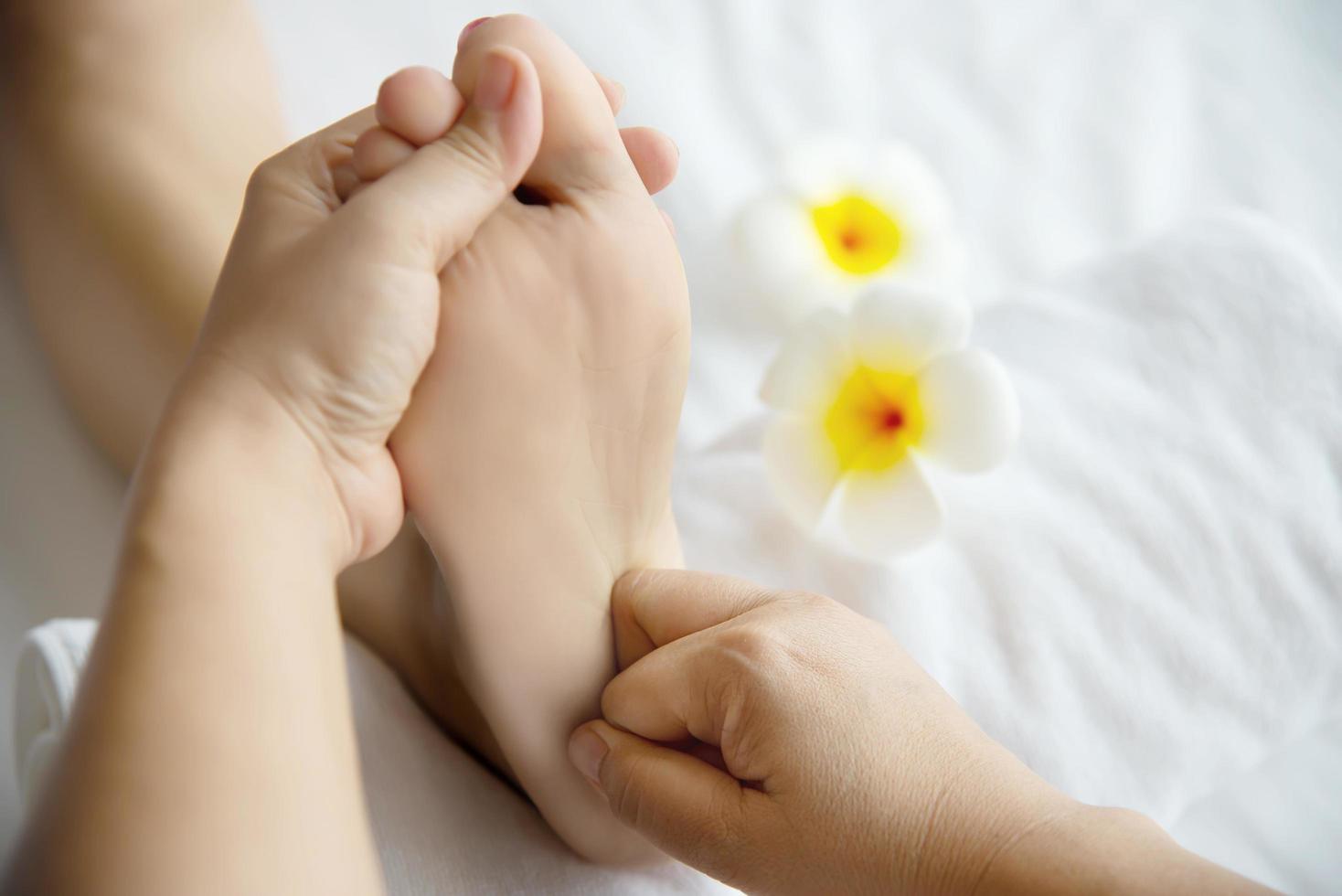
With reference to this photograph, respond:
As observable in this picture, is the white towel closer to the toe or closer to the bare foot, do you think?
the bare foot

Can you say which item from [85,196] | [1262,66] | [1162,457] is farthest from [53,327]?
[1262,66]

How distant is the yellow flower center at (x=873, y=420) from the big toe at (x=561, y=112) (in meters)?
0.26

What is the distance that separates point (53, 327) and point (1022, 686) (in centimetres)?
75

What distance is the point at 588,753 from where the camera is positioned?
632 millimetres

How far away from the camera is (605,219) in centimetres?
64

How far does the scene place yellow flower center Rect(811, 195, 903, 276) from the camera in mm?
981

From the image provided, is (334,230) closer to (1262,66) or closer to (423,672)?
(423,672)

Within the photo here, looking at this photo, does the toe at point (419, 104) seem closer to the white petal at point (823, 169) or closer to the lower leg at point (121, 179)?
the lower leg at point (121, 179)

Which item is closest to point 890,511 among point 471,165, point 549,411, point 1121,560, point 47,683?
point 1121,560

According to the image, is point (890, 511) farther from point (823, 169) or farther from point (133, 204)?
point (133, 204)

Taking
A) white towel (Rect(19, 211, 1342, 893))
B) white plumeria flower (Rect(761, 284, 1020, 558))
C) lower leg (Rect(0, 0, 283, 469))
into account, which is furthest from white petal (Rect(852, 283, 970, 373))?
lower leg (Rect(0, 0, 283, 469))

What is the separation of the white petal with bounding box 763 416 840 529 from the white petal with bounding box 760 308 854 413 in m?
0.02

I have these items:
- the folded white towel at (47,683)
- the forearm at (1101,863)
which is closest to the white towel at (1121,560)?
the folded white towel at (47,683)

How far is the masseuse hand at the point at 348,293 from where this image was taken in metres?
0.53
